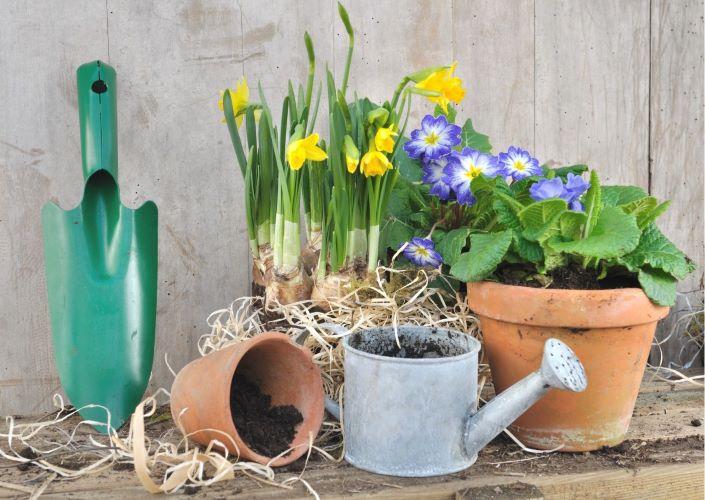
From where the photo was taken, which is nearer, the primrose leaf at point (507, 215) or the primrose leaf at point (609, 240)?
the primrose leaf at point (609, 240)

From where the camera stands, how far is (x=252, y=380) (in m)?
1.08

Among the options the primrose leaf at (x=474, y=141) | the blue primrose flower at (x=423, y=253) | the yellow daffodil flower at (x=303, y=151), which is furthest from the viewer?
the primrose leaf at (x=474, y=141)

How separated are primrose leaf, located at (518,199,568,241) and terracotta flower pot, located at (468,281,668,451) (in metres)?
0.08

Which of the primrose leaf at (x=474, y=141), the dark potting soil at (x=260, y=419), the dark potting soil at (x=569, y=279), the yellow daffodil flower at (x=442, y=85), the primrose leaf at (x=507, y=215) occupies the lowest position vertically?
the dark potting soil at (x=260, y=419)

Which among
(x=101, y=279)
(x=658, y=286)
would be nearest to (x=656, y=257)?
(x=658, y=286)

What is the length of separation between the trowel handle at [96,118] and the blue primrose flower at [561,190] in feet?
2.26

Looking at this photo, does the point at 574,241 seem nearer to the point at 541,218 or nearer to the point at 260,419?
the point at 541,218

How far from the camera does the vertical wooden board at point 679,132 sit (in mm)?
1631

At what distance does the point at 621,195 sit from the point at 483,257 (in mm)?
278

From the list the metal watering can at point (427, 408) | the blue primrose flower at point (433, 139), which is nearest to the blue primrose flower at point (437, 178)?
the blue primrose flower at point (433, 139)

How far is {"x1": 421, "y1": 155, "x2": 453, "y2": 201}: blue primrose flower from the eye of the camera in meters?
1.21

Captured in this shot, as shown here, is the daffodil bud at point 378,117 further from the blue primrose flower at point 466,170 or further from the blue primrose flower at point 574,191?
the blue primrose flower at point 574,191

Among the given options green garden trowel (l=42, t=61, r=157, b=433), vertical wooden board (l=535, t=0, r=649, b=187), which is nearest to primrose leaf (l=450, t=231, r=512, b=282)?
green garden trowel (l=42, t=61, r=157, b=433)

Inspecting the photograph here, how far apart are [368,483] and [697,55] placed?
1.28 m
